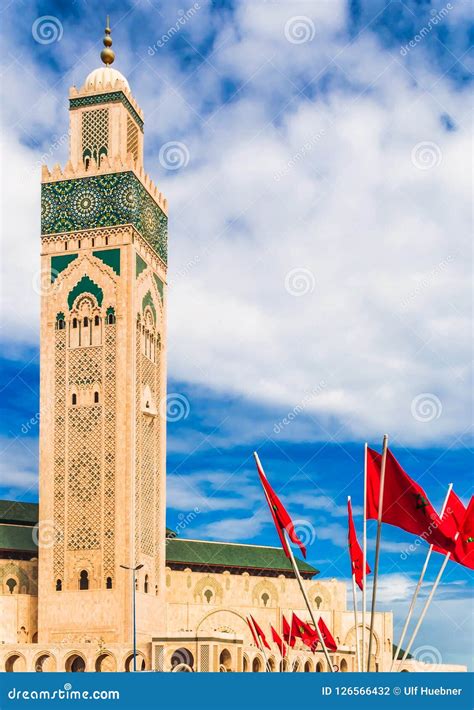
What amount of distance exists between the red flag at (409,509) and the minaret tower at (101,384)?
3013 cm

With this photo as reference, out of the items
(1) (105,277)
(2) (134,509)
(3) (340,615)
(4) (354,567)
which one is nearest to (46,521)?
(2) (134,509)

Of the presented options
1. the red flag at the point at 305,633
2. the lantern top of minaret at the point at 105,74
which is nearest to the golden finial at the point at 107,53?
the lantern top of minaret at the point at 105,74

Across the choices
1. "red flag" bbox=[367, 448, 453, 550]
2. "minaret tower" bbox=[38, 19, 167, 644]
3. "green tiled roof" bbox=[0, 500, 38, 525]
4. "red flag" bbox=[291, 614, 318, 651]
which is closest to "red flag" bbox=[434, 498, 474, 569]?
"red flag" bbox=[367, 448, 453, 550]

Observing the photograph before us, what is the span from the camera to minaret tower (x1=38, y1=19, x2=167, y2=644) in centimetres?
4650

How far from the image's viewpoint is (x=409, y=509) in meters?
17.3

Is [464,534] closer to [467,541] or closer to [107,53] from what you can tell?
[467,541]

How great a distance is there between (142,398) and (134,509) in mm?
5361

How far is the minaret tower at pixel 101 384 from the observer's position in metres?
46.5

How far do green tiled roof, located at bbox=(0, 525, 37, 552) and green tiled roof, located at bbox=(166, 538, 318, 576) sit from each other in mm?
9198

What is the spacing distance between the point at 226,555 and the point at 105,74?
28779 mm

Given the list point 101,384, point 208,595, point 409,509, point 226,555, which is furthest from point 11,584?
point 409,509

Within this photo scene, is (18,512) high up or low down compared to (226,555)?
up
